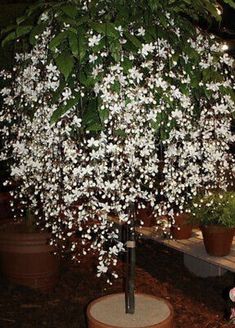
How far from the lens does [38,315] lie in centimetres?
334

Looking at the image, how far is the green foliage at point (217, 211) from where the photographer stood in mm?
3711

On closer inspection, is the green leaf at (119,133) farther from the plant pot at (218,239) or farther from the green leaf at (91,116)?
the plant pot at (218,239)

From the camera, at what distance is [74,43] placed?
1.67 m

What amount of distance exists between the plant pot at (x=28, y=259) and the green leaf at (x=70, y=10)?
2149 mm

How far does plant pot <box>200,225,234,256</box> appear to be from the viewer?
12.1 feet

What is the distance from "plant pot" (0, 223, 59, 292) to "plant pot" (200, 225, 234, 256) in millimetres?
1169

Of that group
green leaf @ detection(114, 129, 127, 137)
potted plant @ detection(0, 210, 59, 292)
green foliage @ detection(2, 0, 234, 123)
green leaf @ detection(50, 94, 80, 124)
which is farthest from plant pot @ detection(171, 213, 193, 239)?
green leaf @ detection(50, 94, 80, 124)

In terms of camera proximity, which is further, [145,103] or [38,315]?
[38,315]

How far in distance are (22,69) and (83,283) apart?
2219mm

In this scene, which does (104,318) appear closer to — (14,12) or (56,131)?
(56,131)

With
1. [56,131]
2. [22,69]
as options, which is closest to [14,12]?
[22,69]

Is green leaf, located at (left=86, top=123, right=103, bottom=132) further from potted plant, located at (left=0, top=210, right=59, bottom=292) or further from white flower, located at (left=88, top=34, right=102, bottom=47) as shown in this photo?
potted plant, located at (left=0, top=210, right=59, bottom=292)

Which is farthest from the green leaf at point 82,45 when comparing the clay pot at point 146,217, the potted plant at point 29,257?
the clay pot at point 146,217

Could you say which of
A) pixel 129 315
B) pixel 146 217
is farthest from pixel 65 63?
pixel 146 217
